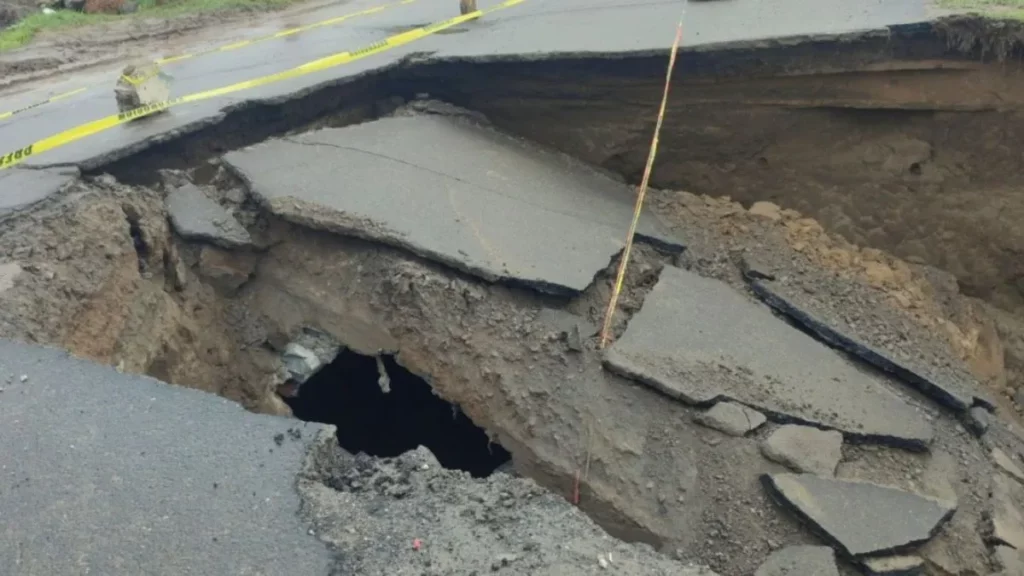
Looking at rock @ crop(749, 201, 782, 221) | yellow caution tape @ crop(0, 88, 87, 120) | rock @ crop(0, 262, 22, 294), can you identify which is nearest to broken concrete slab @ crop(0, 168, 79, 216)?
rock @ crop(0, 262, 22, 294)

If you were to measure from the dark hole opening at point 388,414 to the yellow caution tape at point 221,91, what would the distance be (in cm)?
190

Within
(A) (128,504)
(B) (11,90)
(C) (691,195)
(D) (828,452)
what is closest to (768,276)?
(C) (691,195)

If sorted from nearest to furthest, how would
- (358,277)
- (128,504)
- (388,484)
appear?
1. (128,504)
2. (388,484)
3. (358,277)

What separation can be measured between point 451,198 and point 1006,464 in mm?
3262

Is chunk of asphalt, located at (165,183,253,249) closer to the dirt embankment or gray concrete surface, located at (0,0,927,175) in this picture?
the dirt embankment

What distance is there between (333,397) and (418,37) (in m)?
2.97

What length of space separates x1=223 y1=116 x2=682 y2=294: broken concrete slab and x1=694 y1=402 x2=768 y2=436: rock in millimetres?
923

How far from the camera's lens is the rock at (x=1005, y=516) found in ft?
12.8

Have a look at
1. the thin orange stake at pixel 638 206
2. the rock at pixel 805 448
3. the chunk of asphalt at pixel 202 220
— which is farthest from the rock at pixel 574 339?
the chunk of asphalt at pixel 202 220

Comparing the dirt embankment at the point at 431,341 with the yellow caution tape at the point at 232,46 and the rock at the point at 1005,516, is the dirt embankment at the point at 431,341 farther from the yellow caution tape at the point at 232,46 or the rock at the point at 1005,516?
the yellow caution tape at the point at 232,46

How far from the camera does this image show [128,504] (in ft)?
8.43

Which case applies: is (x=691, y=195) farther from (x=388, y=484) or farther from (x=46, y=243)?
(x=46, y=243)

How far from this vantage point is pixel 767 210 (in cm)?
550

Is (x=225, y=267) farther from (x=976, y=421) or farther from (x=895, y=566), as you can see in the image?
(x=976, y=421)
